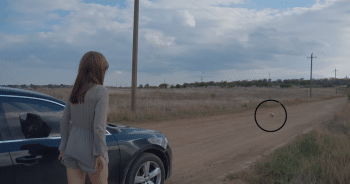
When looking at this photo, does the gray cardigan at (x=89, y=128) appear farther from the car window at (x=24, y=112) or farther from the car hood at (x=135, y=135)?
the car hood at (x=135, y=135)

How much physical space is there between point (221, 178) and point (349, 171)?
2342 millimetres

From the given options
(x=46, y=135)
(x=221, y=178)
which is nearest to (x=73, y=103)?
(x=46, y=135)

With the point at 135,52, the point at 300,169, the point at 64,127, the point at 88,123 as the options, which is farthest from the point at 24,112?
the point at 135,52

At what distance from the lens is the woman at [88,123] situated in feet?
7.73

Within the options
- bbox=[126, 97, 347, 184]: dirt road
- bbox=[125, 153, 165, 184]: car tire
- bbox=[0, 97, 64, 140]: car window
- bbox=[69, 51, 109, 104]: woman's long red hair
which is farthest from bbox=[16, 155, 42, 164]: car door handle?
bbox=[126, 97, 347, 184]: dirt road

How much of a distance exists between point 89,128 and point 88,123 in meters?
0.05

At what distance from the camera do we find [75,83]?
2459 mm

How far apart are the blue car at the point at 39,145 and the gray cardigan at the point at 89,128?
638mm

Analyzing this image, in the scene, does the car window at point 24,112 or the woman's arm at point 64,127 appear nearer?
the woman's arm at point 64,127

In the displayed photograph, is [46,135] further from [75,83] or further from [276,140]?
[276,140]

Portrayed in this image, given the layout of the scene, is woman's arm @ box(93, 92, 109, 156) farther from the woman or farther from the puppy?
the puppy

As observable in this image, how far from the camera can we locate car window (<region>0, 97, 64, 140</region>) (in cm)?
275

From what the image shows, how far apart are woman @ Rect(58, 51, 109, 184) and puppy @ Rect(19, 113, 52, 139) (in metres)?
0.62

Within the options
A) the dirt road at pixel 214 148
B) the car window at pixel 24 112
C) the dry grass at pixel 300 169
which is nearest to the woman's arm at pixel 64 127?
the car window at pixel 24 112
